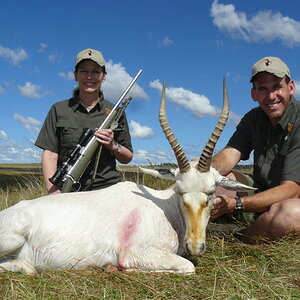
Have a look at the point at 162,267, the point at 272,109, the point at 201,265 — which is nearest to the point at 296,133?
the point at 272,109

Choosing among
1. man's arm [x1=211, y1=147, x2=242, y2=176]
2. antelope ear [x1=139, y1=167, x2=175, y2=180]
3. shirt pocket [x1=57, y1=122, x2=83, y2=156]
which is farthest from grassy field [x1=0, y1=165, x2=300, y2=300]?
shirt pocket [x1=57, y1=122, x2=83, y2=156]

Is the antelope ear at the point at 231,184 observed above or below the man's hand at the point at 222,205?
above

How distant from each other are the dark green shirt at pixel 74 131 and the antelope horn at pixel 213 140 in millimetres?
2954

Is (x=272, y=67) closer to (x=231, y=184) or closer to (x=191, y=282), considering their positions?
(x=231, y=184)

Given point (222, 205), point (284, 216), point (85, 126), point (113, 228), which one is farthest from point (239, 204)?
point (85, 126)

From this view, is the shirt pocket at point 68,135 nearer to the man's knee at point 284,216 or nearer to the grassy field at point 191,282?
the grassy field at point 191,282

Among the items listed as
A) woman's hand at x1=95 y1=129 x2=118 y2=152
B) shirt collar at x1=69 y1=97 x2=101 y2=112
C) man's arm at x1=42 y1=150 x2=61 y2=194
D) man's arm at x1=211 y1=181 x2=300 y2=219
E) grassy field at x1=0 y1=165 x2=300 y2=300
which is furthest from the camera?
shirt collar at x1=69 y1=97 x2=101 y2=112

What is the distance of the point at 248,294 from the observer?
386cm

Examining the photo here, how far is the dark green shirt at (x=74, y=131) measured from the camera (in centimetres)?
775

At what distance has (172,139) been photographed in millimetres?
5094

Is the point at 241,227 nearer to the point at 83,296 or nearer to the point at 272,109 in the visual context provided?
the point at 272,109

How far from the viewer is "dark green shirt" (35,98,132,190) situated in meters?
7.75

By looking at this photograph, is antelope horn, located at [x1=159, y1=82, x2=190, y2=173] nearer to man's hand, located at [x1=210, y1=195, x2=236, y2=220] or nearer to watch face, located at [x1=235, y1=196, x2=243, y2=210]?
man's hand, located at [x1=210, y1=195, x2=236, y2=220]

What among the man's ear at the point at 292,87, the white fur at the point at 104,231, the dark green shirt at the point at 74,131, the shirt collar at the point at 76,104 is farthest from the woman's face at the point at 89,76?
the man's ear at the point at 292,87
